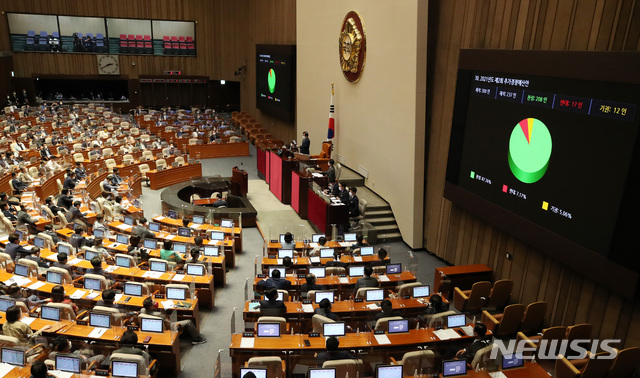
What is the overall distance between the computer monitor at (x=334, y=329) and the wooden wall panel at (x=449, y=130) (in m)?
4.04

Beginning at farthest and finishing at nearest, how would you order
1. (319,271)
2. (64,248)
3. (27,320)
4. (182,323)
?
(64,248)
(319,271)
(182,323)
(27,320)

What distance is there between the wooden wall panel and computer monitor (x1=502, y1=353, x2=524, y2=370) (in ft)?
7.19

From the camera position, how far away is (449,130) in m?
12.2

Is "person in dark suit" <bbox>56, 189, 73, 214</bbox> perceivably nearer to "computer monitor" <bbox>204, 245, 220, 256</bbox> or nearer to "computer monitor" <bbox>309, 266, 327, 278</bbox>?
"computer monitor" <bbox>204, 245, 220, 256</bbox>

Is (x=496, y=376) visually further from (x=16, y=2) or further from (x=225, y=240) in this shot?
(x=16, y=2)

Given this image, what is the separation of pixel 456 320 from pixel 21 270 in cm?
781

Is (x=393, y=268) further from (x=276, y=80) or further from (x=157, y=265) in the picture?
(x=276, y=80)

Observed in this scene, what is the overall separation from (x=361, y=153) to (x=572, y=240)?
8.91 m

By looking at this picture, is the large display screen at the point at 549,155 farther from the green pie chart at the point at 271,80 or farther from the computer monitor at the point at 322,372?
the green pie chart at the point at 271,80

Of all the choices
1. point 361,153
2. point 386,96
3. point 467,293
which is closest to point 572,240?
point 467,293

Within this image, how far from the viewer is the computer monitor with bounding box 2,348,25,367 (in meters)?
6.74

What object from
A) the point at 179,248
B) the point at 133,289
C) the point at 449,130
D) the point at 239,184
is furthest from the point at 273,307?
the point at 239,184

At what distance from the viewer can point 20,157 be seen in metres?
17.2

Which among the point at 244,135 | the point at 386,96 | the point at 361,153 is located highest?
the point at 386,96
